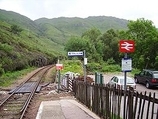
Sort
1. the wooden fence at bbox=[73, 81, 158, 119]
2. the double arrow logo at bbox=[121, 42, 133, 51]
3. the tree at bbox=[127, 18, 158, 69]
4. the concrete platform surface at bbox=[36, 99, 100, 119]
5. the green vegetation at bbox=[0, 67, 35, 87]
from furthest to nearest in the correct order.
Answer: the tree at bbox=[127, 18, 158, 69], the green vegetation at bbox=[0, 67, 35, 87], the concrete platform surface at bbox=[36, 99, 100, 119], the double arrow logo at bbox=[121, 42, 133, 51], the wooden fence at bbox=[73, 81, 158, 119]

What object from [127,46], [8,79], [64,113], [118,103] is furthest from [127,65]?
[8,79]

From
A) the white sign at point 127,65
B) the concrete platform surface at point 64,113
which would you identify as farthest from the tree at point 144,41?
the white sign at point 127,65

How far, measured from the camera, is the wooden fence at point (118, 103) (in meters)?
9.45

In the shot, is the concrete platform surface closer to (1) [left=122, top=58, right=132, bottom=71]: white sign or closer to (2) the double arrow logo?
(1) [left=122, top=58, right=132, bottom=71]: white sign

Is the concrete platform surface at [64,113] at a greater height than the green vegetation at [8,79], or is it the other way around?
the green vegetation at [8,79]

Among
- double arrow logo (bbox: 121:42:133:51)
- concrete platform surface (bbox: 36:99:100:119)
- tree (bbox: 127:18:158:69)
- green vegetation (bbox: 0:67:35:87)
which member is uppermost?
tree (bbox: 127:18:158:69)

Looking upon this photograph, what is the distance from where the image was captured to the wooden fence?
945 centimetres

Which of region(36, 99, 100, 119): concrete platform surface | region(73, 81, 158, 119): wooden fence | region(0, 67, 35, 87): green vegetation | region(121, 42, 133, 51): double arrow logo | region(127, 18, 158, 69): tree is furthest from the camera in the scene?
region(127, 18, 158, 69): tree

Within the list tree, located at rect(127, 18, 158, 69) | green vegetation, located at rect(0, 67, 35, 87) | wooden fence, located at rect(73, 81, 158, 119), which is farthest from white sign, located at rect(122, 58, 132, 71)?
tree, located at rect(127, 18, 158, 69)

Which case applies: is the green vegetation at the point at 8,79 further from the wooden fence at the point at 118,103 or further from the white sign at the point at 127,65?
the white sign at the point at 127,65

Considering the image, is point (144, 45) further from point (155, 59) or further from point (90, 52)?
point (90, 52)

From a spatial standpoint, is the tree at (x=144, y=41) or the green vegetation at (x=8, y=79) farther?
the tree at (x=144, y=41)

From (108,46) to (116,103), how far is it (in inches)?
3349

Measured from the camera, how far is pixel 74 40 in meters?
92.7
